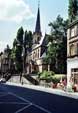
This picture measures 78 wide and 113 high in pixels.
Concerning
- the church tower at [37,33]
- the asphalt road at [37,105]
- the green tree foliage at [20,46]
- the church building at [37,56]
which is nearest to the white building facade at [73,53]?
the asphalt road at [37,105]

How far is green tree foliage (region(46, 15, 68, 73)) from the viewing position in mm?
69806

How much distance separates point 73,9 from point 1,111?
53.1 m

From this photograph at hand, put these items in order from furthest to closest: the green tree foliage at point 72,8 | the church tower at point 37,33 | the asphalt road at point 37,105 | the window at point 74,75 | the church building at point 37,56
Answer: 1. the church tower at point 37,33
2. the church building at point 37,56
3. the green tree foliage at point 72,8
4. the window at point 74,75
5. the asphalt road at point 37,105

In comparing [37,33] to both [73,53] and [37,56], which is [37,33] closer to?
[37,56]

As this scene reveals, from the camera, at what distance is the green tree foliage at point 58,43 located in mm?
69806

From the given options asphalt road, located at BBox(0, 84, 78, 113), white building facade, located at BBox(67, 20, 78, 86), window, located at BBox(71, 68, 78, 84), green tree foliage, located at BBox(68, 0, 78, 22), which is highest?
green tree foliage, located at BBox(68, 0, 78, 22)

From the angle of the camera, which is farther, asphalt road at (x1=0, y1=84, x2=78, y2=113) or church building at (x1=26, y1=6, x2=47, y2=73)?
church building at (x1=26, y1=6, x2=47, y2=73)

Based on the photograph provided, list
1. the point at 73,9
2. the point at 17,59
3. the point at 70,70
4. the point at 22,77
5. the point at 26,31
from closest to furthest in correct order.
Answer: the point at 70,70 → the point at 73,9 → the point at 22,77 → the point at 17,59 → the point at 26,31

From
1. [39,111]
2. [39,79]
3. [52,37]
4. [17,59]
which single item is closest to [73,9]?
[52,37]

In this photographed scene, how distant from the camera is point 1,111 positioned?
59.8ft

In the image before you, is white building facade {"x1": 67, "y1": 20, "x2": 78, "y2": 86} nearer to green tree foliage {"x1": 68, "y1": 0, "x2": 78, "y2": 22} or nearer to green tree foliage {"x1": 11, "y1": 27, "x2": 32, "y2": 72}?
green tree foliage {"x1": 68, "y1": 0, "x2": 78, "y2": 22}

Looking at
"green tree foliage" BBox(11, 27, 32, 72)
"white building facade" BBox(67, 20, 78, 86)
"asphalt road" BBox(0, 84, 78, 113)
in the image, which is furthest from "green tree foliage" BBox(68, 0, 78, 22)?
"asphalt road" BBox(0, 84, 78, 113)

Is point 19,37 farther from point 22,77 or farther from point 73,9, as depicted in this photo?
point 73,9

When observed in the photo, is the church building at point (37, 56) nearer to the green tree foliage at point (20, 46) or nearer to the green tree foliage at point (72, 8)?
the green tree foliage at point (20, 46)
